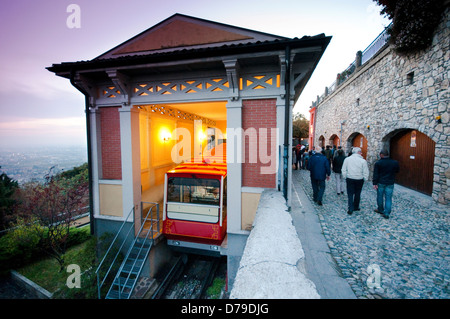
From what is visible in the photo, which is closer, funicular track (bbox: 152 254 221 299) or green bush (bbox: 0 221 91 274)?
funicular track (bbox: 152 254 221 299)

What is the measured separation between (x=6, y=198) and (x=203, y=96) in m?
13.1

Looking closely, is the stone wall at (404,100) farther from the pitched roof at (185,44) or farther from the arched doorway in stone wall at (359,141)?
the pitched roof at (185,44)

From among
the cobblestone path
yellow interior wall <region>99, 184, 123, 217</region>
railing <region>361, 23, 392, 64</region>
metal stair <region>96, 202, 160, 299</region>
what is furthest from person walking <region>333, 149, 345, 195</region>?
yellow interior wall <region>99, 184, 123, 217</region>

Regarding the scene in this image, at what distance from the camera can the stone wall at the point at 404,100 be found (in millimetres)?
5789

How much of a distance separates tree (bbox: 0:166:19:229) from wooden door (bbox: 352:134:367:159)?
1920cm

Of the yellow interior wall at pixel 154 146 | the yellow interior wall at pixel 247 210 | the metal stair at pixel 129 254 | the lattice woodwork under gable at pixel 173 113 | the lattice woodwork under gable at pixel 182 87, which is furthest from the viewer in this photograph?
the yellow interior wall at pixel 154 146

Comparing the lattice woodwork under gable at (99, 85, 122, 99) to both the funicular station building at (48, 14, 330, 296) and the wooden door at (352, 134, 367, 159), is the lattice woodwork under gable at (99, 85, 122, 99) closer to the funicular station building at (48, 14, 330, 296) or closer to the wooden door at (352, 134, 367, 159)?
the funicular station building at (48, 14, 330, 296)

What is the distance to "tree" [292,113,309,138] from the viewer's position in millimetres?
25906

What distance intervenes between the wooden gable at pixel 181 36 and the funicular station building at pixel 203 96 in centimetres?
3

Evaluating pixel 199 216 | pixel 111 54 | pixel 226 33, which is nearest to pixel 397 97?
pixel 226 33

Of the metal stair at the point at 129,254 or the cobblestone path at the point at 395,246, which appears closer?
the cobblestone path at the point at 395,246

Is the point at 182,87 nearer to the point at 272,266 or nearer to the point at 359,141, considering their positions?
the point at 272,266

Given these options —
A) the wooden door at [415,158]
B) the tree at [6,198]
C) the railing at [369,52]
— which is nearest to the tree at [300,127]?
the railing at [369,52]

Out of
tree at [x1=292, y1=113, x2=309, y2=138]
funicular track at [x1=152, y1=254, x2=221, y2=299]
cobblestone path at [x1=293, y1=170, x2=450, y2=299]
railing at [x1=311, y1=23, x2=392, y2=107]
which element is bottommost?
funicular track at [x1=152, y1=254, x2=221, y2=299]
